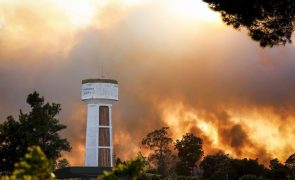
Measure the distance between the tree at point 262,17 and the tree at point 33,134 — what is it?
104 feet

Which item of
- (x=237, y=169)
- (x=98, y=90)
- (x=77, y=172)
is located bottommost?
(x=77, y=172)

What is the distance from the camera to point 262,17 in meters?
38.1

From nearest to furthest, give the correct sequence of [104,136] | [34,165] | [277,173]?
[34,165] → [277,173] → [104,136]

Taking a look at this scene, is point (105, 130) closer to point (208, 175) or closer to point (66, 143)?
point (208, 175)

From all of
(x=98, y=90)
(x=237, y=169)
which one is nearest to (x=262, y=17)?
(x=237, y=169)

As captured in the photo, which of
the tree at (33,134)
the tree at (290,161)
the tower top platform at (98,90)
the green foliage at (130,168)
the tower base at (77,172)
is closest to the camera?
the green foliage at (130,168)

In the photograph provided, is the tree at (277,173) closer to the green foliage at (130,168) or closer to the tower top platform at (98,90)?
the tower top platform at (98,90)

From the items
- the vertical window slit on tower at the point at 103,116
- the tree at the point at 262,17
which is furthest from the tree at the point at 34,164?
the vertical window slit on tower at the point at 103,116

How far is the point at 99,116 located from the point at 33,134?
170 feet

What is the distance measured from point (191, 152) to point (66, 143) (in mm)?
57241

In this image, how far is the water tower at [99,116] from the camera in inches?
4557

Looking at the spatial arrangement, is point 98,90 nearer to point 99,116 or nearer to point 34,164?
point 99,116

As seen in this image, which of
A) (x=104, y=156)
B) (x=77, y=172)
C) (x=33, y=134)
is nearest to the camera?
(x=33, y=134)

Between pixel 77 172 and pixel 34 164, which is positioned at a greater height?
pixel 77 172
